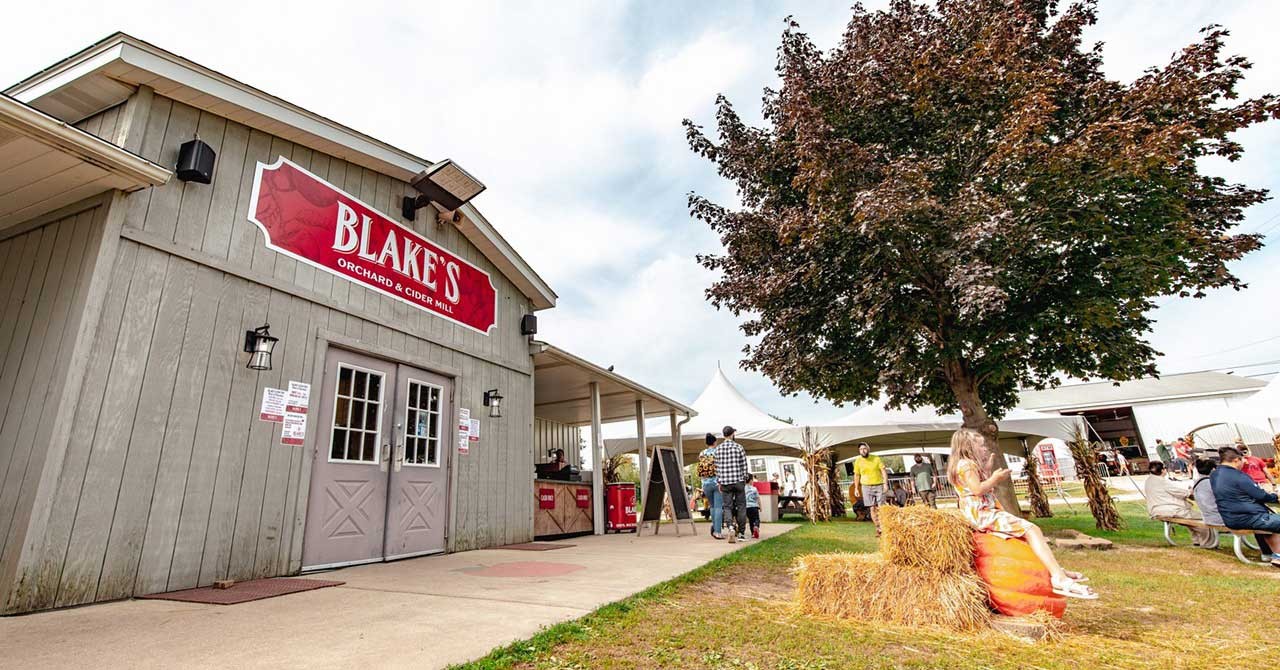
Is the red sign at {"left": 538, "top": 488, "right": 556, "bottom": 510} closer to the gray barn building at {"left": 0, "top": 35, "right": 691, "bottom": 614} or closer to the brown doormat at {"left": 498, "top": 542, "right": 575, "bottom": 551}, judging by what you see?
the brown doormat at {"left": 498, "top": 542, "right": 575, "bottom": 551}

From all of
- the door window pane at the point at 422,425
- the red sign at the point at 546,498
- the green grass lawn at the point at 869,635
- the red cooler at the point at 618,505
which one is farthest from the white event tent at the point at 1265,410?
the door window pane at the point at 422,425

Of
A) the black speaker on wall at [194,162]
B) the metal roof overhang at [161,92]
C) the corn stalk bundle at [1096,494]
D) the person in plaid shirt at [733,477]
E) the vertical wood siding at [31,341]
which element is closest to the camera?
the vertical wood siding at [31,341]

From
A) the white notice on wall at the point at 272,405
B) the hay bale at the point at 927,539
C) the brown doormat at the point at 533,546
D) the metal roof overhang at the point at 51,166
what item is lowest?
the brown doormat at the point at 533,546

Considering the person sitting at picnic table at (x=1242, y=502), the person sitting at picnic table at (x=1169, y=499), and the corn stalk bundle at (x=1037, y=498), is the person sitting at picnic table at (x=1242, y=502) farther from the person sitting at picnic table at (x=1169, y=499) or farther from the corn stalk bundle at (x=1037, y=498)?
the corn stalk bundle at (x=1037, y=498)

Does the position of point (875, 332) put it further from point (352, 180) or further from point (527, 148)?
point (352, 180)

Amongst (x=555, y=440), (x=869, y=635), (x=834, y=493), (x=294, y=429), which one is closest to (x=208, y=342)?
(x=294, y=429)

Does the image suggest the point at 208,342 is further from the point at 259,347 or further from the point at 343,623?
the point at 343,623

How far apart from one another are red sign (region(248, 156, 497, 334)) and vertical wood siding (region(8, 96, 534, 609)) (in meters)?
0.15

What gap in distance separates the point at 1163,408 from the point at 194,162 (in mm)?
35480

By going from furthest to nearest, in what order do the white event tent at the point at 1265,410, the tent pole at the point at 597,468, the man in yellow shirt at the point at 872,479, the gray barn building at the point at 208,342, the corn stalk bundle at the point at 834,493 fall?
1. the white event tent at the point at 1265,410
2. the corn stalk bundle at the point at 834,493
3. the man in yellow shirt at the point at 872,479
4. the tent pole at the point at 597,468
5. the gray barn building at the point at 208,342

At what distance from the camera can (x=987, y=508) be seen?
3.26 m

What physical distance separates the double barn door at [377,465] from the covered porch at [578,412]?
7.26ft

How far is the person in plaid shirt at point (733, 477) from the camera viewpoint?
7723mm

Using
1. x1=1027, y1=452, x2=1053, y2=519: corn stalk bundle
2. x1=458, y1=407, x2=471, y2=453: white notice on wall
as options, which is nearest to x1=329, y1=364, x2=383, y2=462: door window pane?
x1=458, y1=407, x2=471, y2=453: white notice on wall
